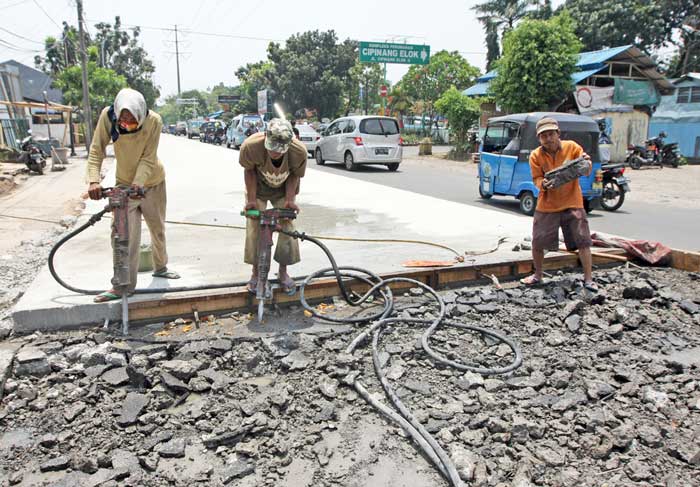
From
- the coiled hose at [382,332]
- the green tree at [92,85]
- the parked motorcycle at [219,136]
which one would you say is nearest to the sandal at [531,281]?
the coiled hose at [382,332]

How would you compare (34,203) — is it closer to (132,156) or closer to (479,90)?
(132,156)

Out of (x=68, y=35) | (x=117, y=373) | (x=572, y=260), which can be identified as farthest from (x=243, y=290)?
(x=68, y=35)

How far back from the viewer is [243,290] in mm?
4566

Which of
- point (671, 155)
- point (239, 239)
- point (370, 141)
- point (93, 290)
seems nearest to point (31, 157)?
point (370, 141)

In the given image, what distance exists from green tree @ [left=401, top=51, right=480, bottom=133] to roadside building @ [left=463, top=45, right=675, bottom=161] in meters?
16.9

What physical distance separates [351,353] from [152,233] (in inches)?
83.1

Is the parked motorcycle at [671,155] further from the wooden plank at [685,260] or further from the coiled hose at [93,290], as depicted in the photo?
the coiled hose at [93,290]

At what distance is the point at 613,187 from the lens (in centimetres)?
1015

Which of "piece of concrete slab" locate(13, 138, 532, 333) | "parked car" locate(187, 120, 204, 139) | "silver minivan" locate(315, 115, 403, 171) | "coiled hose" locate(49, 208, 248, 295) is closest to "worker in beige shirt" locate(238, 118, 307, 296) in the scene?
"coiled hose" locate(49, 208, 248, 295)

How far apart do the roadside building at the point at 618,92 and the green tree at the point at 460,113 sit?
4112 mm

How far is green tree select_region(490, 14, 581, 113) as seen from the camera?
19.1 m

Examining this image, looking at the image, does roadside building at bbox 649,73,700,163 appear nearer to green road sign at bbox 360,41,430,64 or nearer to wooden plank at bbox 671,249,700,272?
green road sign at bbox 360,41,430,64

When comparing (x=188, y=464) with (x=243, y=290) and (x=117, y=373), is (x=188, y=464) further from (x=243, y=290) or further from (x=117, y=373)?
(x=243, y=290)

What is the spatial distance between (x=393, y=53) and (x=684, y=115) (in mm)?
15105
